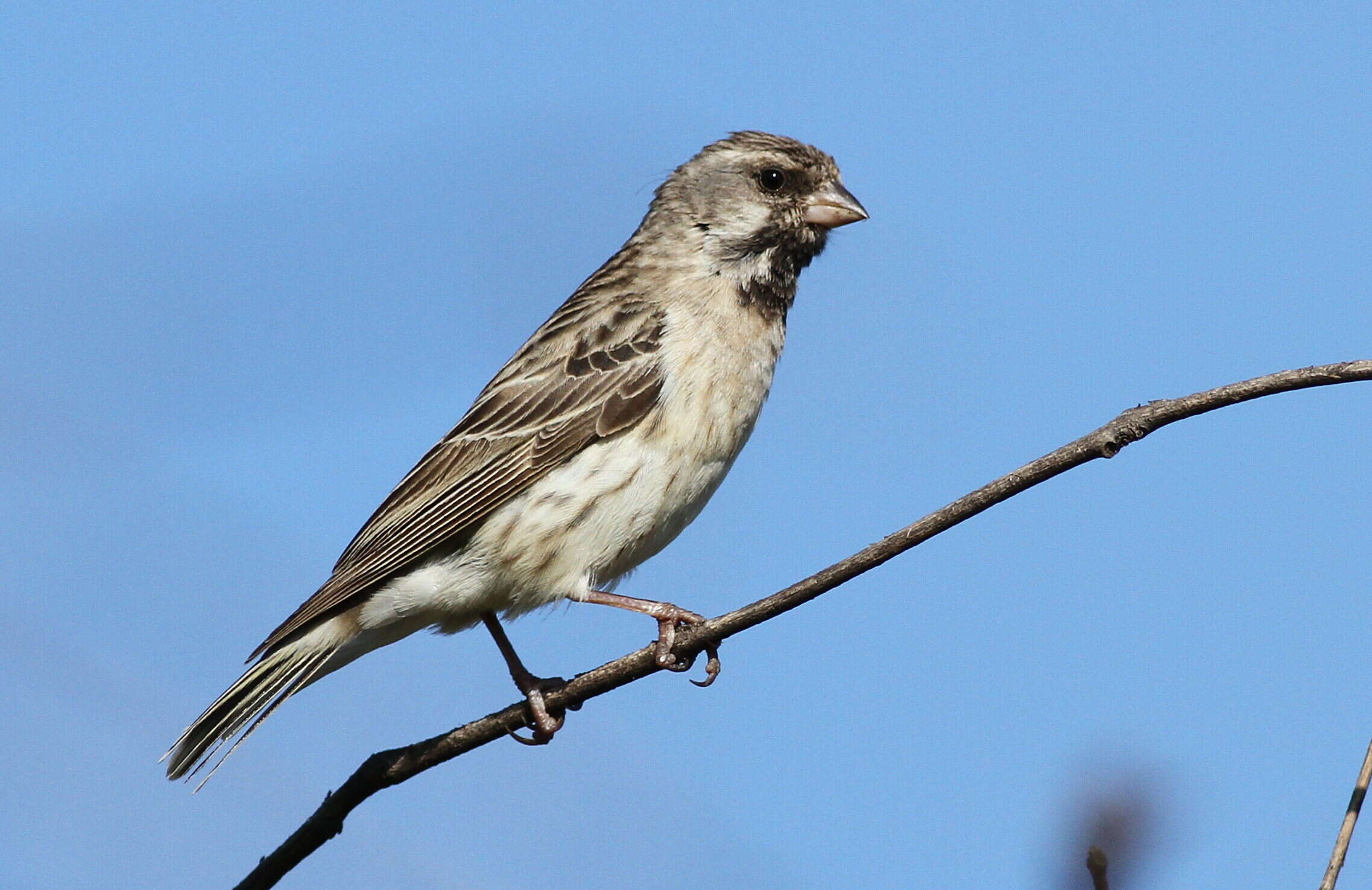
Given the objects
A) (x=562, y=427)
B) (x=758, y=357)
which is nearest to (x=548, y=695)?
(x=562, y=427)

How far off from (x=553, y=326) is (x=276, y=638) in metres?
2.44

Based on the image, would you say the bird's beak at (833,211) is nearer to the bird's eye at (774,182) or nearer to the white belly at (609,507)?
the bird's eye at (774,182)

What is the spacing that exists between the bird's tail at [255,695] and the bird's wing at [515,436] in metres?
0.10

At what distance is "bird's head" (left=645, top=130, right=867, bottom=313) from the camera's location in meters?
8.06

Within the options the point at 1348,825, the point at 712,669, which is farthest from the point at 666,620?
the point at 1348,825

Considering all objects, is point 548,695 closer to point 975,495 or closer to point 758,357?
point 758,357

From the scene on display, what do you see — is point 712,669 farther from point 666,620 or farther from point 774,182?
point 774,182

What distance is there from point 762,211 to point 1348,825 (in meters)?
5.66

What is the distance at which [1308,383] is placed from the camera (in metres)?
3.70

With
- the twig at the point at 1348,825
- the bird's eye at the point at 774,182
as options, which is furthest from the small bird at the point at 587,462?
the twig at the point at 1348,825

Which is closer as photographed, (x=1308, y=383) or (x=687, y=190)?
(x=1308, y=383)

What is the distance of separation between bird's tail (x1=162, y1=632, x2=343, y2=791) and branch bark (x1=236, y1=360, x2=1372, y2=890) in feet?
4.48

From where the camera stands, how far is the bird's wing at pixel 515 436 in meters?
7.46

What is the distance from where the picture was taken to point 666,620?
6730mm
